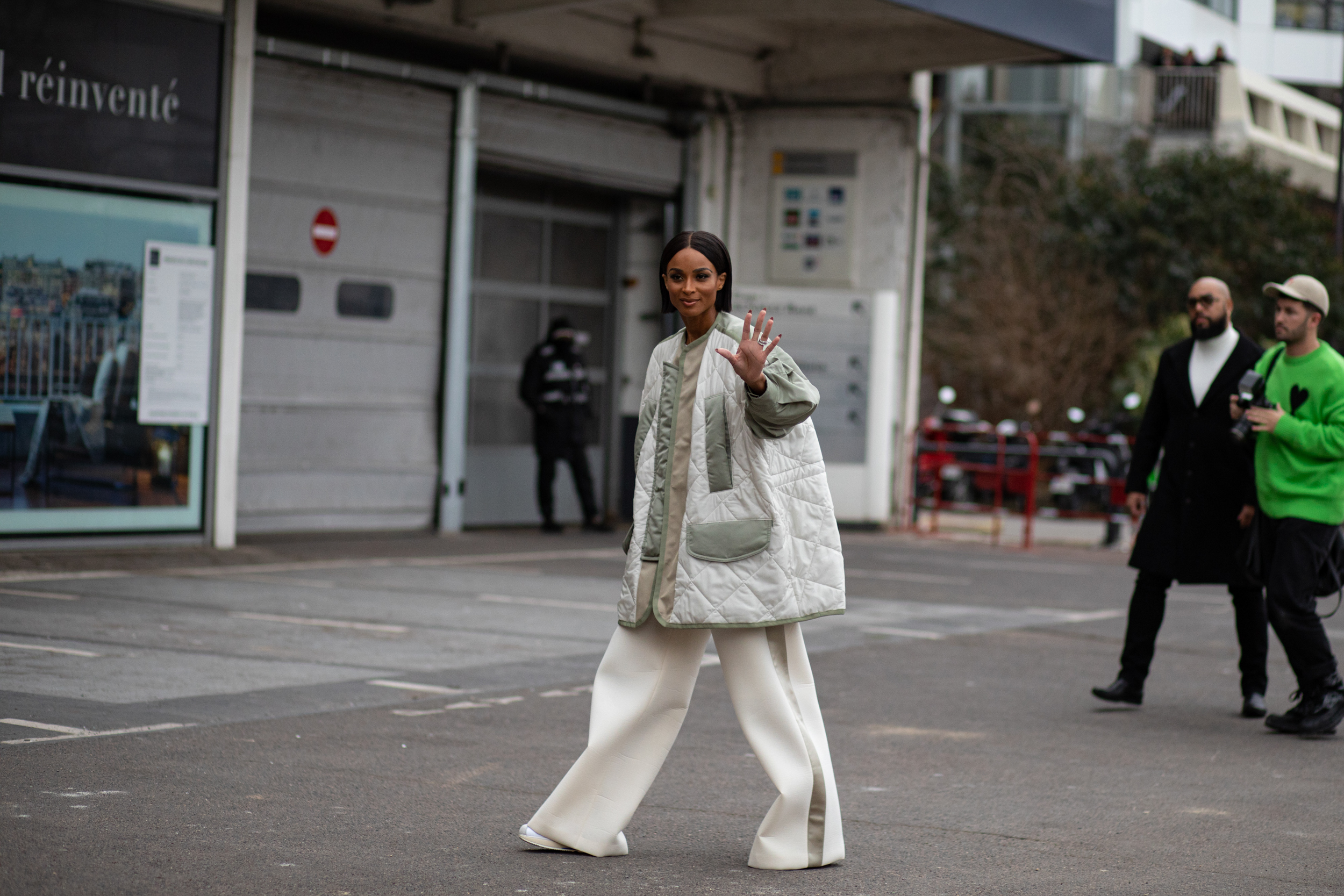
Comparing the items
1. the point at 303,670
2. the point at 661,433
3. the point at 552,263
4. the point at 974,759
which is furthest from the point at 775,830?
the point at 552,263

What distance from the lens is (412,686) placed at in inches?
299

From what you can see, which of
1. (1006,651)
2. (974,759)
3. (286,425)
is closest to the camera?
(974,759)

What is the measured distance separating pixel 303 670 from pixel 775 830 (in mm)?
3591

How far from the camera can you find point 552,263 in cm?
1725

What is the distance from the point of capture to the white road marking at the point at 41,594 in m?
9.73

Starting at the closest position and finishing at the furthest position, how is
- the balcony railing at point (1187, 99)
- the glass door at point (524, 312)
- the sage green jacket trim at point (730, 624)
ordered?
the sage green jacket trim at point (730, 624)
the glass door at point (524, 312)
the balcony railing at point (1187, 99)

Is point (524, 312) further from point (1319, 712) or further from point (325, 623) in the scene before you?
point (1319, 712)

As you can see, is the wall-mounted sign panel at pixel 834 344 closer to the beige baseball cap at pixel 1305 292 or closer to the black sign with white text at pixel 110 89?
the black sign with white text at pixel 110 89

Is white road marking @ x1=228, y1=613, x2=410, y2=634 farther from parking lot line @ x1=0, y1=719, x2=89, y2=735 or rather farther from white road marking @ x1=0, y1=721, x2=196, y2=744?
parking lot line @ x1=0, y1=719, x2=89, y2=735

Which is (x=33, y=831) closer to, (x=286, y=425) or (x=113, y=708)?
(x=113, y=708)

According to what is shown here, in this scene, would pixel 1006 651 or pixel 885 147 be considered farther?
pixel 885 147

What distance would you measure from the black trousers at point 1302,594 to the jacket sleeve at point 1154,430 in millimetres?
774

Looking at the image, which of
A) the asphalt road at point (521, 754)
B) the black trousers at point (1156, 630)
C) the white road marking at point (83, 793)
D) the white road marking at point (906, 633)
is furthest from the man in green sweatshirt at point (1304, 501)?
the white road marking at point (83, 793)

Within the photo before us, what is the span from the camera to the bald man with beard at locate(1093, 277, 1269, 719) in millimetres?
7707
